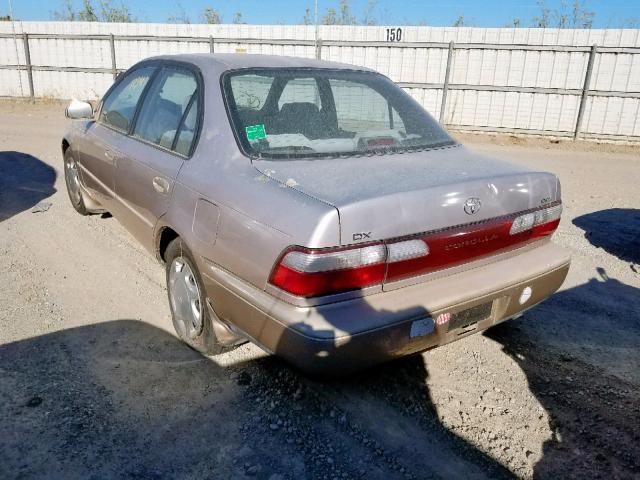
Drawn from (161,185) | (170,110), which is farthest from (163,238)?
(170,110)

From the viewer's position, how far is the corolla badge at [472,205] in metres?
2.50

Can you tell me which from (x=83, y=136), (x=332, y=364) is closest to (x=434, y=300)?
(x=332, y=364)

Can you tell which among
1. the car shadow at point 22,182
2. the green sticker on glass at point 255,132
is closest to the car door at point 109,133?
the green sticker on glass at point 255,132

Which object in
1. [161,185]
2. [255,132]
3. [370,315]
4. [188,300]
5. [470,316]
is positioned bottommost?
[188,300]

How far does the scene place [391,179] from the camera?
2525 millimetres

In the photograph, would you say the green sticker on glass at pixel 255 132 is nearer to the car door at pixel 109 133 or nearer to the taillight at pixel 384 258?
the taillight at pixel 384 258

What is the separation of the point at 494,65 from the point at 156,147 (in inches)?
449

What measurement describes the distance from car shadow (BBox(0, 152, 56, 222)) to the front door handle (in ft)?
10.4

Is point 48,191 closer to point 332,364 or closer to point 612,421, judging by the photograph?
point 332,364

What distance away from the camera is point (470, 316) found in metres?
2.60

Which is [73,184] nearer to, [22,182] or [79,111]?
[79,111]

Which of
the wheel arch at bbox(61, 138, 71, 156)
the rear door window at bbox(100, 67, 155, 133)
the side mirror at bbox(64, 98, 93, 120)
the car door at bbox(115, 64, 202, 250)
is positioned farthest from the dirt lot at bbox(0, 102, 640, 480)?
the wheel arch at bbox(61, 138, 71, 156)

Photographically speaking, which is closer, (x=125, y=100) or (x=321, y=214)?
(x=321, y=214)

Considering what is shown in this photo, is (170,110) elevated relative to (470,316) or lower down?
elevated
